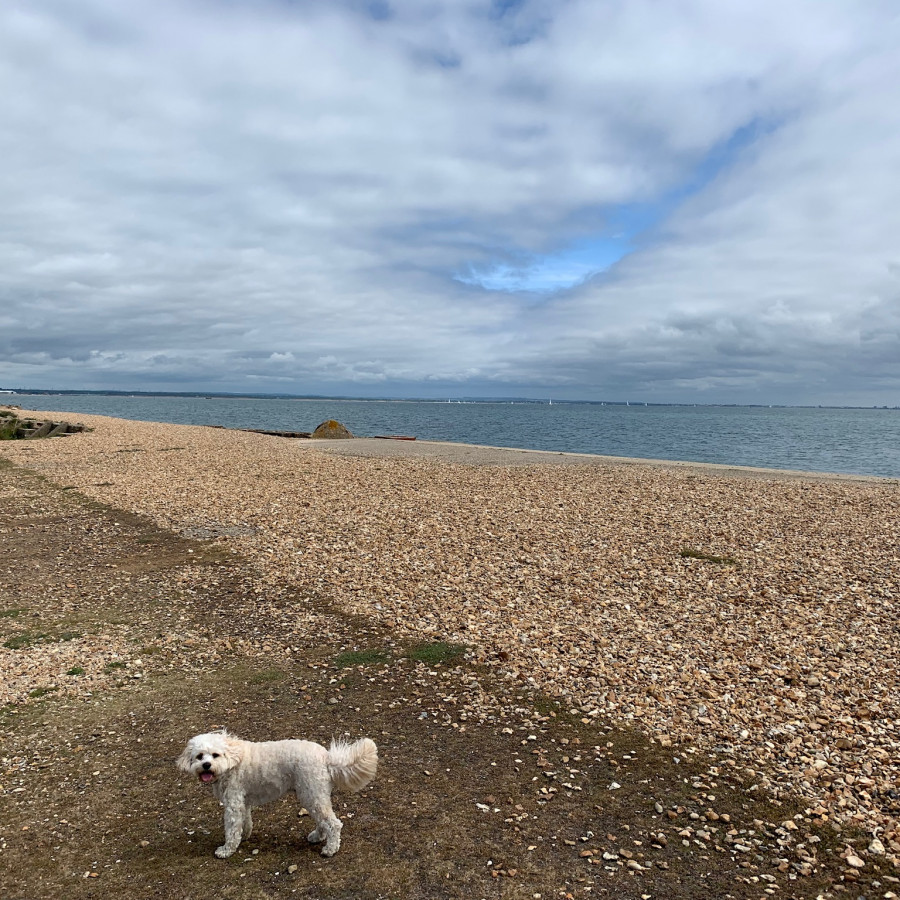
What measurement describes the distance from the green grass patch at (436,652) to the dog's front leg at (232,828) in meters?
3.39

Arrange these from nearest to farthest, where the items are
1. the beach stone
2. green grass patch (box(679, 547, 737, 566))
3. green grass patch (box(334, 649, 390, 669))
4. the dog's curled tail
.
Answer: the dog's curled tail < green grass patch (box(334, 649, 390, 669)) < green grass patch (box(679, 547, 737, 566)) < the beach stone

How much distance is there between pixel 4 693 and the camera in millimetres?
7043

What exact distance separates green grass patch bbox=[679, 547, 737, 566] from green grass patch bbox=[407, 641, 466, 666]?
585cm

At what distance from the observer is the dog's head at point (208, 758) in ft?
14.5

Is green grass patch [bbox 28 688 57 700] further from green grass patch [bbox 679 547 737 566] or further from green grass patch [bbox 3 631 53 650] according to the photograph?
green grass patch [bbox 679 547 737 566]

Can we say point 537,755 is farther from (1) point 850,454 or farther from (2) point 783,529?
(1) point 850,454

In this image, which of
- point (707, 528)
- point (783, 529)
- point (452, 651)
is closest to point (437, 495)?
point (707, 528)

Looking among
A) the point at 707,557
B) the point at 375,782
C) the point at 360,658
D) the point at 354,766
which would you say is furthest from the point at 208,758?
the point at 707,557

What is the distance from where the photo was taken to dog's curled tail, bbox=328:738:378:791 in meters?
4.58

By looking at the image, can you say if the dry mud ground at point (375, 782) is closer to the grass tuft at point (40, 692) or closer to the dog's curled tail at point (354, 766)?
the grass tuft at point (40, 692)

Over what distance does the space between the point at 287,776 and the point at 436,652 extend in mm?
3615

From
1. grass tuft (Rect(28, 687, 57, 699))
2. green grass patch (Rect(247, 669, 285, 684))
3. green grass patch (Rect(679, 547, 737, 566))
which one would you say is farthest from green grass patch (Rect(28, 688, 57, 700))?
green grass patch (Rect(679, 547, 737, 566))

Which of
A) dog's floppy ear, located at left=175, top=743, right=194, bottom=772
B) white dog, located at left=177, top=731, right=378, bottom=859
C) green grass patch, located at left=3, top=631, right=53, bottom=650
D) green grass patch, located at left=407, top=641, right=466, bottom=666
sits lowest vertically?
green grass patch, located at left=3, top=631, right=53, bottom=650

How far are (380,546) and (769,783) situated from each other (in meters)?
8.38
